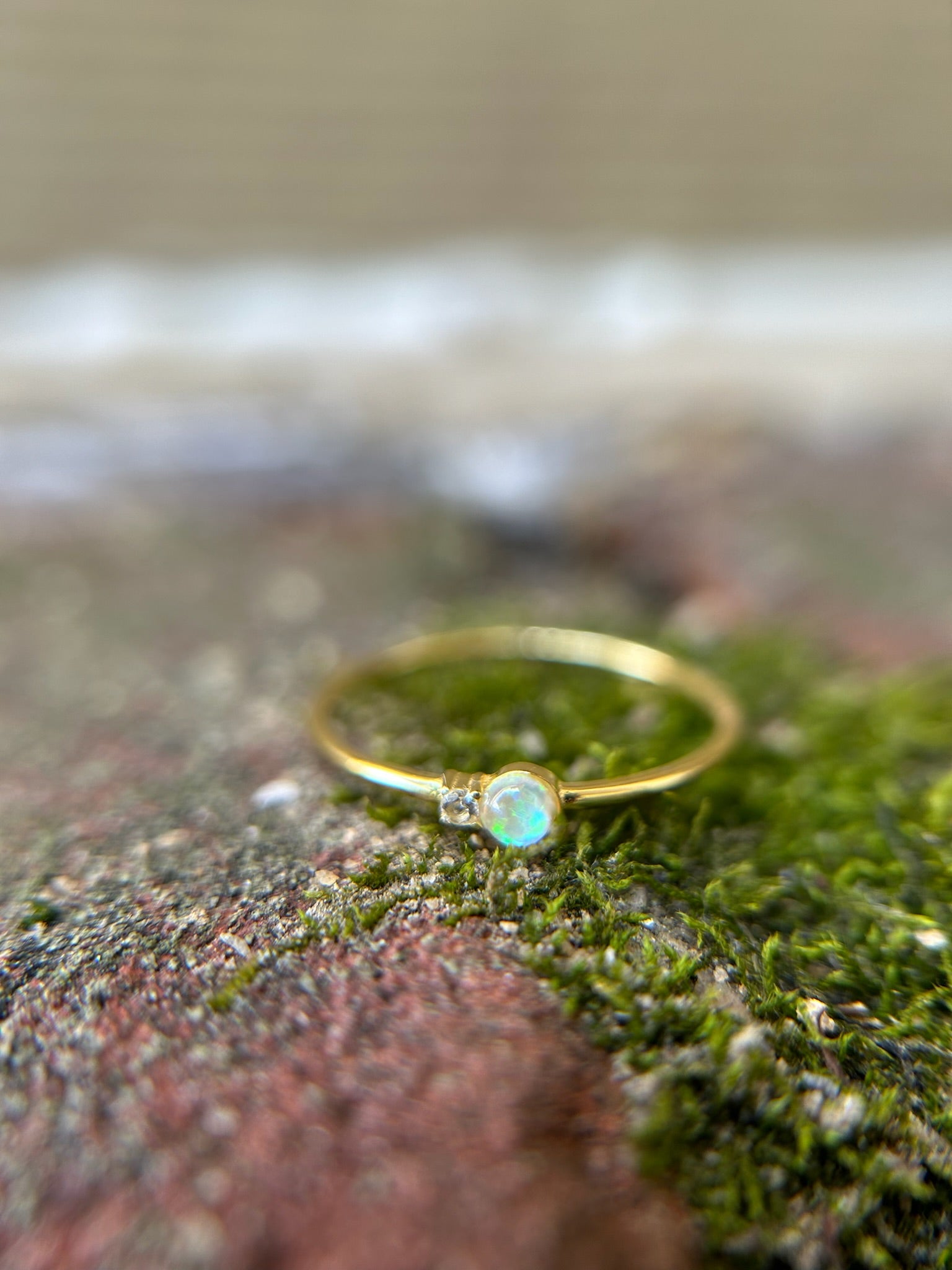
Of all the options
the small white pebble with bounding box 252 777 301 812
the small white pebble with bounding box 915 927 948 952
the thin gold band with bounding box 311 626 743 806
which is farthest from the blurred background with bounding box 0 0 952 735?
the small white pebble with bounding box 915 927 948 952

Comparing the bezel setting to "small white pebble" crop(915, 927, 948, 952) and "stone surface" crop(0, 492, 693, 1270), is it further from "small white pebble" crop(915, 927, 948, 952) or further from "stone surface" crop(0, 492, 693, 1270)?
"small white pebble" crop(915, 927, 948, 952)

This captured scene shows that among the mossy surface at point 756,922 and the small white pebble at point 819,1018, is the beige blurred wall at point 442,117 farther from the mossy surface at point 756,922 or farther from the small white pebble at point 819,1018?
the small white pebble at point 819,1018

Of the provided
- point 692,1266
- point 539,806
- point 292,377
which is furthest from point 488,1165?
point 292,377

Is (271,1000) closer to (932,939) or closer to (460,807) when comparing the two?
(460,807)

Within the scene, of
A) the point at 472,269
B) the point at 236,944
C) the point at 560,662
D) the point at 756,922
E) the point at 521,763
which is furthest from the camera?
the point at 472,269

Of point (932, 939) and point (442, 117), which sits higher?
point (442, 117)

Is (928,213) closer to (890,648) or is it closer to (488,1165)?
(890,648)

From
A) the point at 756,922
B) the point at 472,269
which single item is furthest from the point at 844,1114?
the point at 472,269
